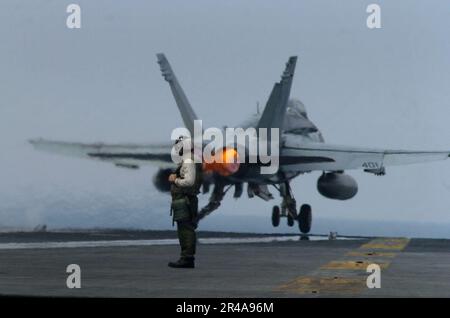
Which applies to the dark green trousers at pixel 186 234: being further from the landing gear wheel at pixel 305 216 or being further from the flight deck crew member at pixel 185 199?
the landing gear wheel at pixel 305 216

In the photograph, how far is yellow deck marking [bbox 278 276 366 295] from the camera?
16.4 meters

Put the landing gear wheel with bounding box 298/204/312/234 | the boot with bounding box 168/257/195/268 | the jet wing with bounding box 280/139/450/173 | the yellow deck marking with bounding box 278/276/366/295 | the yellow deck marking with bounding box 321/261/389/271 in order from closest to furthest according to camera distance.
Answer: the yellow deck marking with bounding box 278/276/366/295
the boot with bounding box 168/257/195/268
the yellow deck marking with bounding box 321/261/389/271
the jet wing with bounding box 280/139/450/173
the landing gear wheel with bounding box 298/204/312/234

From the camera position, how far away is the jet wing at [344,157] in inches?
1905

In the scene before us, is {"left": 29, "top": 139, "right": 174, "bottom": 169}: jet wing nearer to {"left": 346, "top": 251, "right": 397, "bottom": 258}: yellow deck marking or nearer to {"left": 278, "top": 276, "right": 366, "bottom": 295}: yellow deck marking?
{"left": 346, "top": 251, "right": 397, "bottom": 258}: yellow deck marking

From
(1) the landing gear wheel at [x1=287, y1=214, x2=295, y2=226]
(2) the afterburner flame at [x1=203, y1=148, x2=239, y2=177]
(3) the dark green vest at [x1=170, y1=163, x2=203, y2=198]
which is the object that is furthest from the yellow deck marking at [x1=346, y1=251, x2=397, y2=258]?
(1) the landing gear wheel at [x1=287, y1=214, x2=295, y2=226]

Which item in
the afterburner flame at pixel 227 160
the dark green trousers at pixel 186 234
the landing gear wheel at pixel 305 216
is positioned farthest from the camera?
the landing gear wheel at pixel 305 216

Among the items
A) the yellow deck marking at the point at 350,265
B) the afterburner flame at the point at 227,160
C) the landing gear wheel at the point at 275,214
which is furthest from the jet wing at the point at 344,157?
the yellow deck marking at the point at 350,265

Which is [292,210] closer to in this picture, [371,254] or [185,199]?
[371,254]

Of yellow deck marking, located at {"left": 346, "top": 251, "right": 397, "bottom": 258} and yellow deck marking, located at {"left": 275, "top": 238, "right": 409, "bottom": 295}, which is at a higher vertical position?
yellow deck marking, located at {"left": 346, "top": 251, "right": 397, "bottom": 258}

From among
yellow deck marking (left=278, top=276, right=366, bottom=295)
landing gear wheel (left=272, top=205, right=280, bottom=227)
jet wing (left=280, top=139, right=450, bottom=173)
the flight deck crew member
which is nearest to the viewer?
yellow deck marking (left=278, top=276, right=366, bottom=295)

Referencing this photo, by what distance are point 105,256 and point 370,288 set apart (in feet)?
31.0

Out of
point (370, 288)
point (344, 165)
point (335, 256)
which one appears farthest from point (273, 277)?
point (344, 165)

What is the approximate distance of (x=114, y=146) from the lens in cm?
4444
